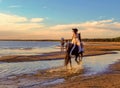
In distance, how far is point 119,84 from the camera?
1258cm

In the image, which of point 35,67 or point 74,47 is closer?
point 74,47

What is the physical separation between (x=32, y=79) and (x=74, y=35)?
5.63 meters

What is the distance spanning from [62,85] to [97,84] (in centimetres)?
154

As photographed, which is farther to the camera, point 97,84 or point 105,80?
point 105,80

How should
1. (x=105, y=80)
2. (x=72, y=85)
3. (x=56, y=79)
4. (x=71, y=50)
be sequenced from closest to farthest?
(x=72, y=85)
(x=105, y=80)
(x=56, y=79)
(x=71, y=50)

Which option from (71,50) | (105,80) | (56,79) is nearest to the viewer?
(105,80)

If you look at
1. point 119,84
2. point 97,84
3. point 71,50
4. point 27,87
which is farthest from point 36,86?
point 71,50

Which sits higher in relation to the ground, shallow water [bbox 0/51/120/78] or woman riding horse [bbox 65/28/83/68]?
woman riding horse [bbox 65/28/83/68]

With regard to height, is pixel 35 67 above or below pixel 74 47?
below

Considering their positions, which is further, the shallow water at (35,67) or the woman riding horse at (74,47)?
the woman riding horse at (74,47)

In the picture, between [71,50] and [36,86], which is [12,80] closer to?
[36,86]

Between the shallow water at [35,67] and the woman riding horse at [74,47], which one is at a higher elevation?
the woman riding horse at [74,47]

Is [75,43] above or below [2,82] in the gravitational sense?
above

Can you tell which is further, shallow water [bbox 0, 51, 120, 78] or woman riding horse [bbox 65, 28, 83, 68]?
woman riding horse [bbox 65, 28, 83, 68]
